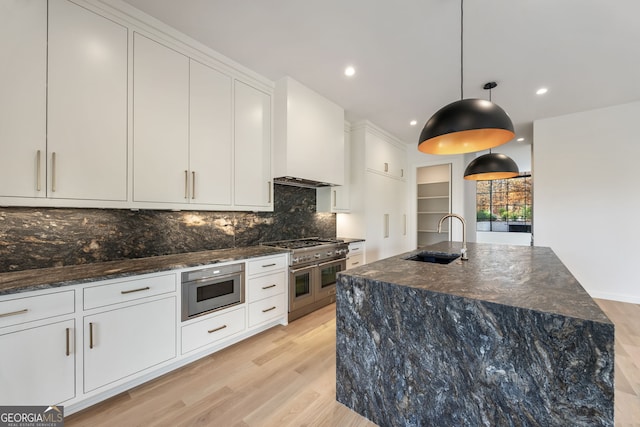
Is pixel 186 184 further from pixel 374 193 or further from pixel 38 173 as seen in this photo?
pixel 374 193

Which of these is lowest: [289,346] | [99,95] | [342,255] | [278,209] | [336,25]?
[289,346]

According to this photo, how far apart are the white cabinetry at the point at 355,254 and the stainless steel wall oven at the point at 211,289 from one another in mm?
1852

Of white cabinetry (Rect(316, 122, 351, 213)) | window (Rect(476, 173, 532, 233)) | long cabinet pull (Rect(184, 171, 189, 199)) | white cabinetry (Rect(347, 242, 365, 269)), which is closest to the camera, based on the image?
long cabinet pull (Rect(184, 171, 189, 199))

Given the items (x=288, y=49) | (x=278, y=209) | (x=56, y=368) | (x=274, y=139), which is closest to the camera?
(x=56, y=368)

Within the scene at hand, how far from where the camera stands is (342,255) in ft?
11.9

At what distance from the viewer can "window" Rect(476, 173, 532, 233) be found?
7.10 metres

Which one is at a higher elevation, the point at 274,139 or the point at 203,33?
the point at 203,33

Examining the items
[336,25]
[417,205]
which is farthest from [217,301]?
[417,205]

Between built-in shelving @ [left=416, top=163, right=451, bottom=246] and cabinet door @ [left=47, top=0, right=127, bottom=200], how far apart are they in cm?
535

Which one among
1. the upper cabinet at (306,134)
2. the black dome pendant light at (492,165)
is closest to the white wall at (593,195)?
the black dome pendant light at (492,165)

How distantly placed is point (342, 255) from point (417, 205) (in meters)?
3.02

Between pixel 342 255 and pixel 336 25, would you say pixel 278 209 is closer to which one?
pixel 342 255

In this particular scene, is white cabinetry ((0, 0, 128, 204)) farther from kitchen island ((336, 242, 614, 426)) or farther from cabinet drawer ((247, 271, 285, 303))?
kitchen island ((336, 242, 614, 426))

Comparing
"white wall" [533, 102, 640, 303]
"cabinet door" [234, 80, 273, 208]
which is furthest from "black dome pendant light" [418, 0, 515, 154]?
"white wall" [533, 102, 640, 303]
